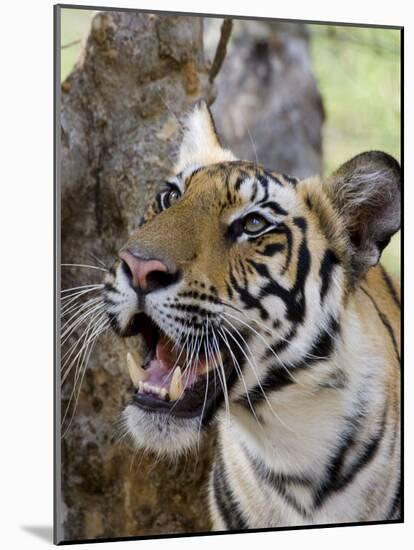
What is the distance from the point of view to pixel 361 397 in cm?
358

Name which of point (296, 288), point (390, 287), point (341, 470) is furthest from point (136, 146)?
point (341, 470)

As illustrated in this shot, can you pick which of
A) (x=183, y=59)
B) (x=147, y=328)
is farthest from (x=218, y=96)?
(x=147, y=328)

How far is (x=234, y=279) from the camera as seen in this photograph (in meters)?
3.36

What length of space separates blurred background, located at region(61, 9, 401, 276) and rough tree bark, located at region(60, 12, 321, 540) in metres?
0.23

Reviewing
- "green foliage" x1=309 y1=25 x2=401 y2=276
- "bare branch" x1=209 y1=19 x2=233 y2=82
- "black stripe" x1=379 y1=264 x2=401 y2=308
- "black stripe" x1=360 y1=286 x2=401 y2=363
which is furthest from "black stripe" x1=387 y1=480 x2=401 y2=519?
"bare branch" x1=209 y1=19 x2=233 y2=82

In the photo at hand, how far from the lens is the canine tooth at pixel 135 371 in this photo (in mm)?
3461

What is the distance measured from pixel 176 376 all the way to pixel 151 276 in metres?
0.35

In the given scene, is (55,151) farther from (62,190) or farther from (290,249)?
(290,249)

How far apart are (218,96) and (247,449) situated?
116cm

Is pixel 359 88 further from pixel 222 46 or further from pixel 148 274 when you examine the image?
pixel 148 274

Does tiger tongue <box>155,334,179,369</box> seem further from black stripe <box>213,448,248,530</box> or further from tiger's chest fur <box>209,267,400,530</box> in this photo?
black stripe <box>213,448,248,530</box>

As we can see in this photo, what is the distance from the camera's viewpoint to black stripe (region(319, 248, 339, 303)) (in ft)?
11.5

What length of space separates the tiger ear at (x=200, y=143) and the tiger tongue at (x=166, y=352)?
1.97 feet

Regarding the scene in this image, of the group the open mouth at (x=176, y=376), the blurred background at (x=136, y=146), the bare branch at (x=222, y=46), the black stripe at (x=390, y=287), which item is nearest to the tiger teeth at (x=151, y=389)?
the open mouth at (x=176, y=376)
